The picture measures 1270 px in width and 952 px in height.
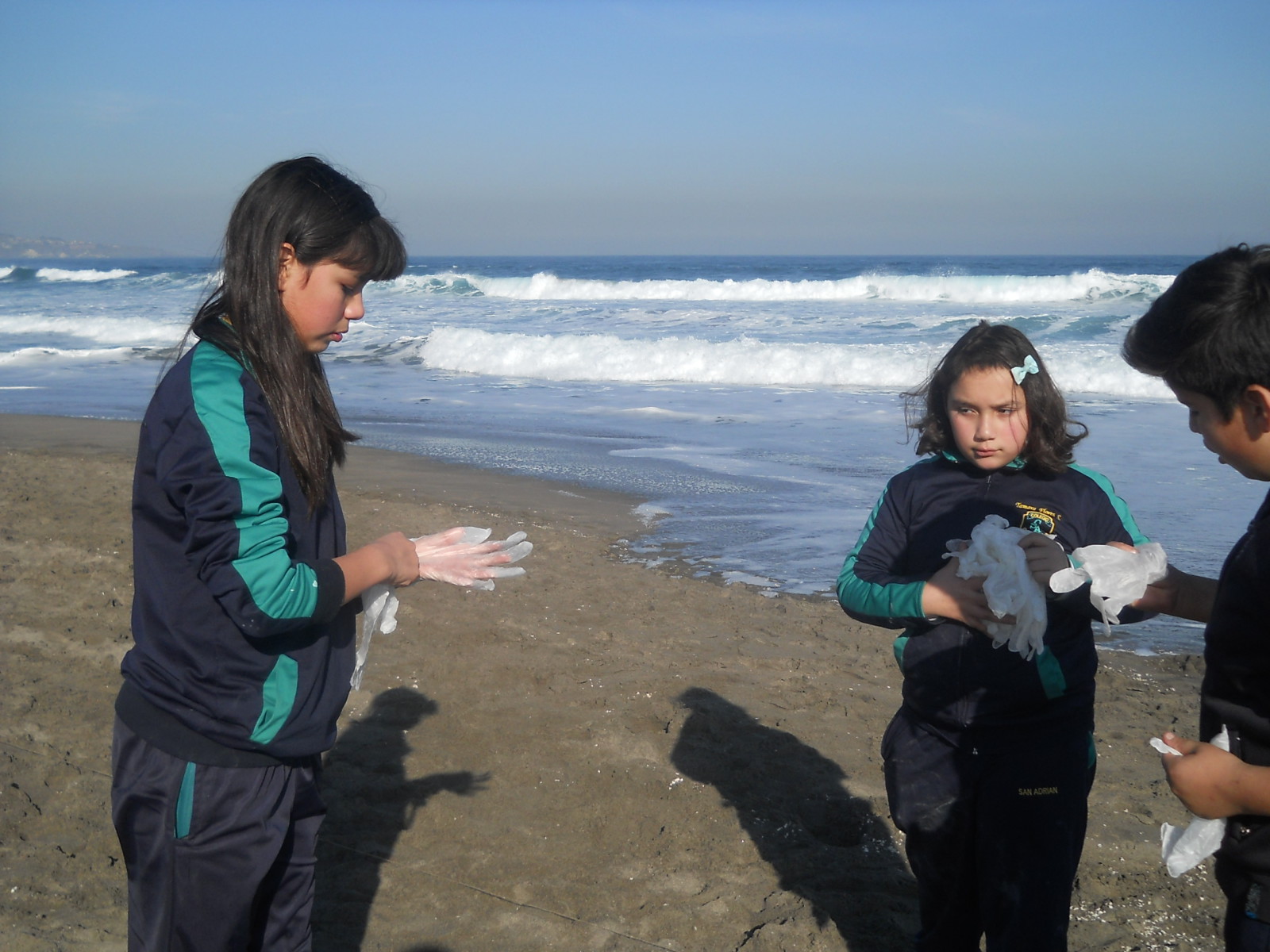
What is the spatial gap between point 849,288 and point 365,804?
38603 millimetres

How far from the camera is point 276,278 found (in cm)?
197

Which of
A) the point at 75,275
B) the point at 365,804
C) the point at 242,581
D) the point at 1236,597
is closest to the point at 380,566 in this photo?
the point at 242,581

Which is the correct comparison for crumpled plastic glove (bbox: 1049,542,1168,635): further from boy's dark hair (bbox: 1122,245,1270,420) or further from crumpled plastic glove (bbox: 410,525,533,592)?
crumpled plastic glove (bbox: 410,525,533,592)

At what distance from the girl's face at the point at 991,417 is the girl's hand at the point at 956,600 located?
0.36 metres

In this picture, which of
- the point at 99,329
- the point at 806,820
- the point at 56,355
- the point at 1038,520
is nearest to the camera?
the point at 1038,520

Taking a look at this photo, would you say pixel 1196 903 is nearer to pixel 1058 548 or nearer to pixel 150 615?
pixel 1058 548

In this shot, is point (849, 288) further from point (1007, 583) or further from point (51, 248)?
point (51, 248)

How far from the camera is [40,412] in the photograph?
1323 centimetres

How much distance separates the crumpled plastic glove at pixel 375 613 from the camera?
2.14 metres

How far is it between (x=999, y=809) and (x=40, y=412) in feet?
46.1

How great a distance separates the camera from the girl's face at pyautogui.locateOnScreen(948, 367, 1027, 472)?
2580mm

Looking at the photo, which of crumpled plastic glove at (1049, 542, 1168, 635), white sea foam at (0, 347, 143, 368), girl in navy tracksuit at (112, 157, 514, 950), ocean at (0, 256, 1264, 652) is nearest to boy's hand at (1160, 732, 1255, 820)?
crumpled plastic glove at (1049, 542, 1168, 635)

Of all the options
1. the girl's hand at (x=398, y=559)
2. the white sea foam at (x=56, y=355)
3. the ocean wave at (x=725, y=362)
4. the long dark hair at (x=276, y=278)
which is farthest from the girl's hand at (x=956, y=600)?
the white sea foam at (x=56, y=355)

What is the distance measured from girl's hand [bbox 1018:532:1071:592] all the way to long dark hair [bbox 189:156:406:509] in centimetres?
157
